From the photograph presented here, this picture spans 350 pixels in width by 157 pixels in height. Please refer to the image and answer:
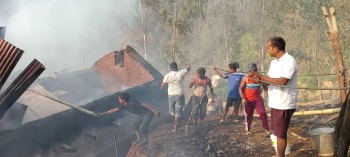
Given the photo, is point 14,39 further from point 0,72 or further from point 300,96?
point 0,72

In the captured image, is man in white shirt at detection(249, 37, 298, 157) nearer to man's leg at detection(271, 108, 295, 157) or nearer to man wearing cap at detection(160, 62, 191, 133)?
man's leg at detection(271, 108, 295, 157)

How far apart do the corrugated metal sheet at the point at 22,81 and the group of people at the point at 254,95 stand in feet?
8.56

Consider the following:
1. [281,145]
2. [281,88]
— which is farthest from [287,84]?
[281,145]

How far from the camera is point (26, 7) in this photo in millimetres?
27703

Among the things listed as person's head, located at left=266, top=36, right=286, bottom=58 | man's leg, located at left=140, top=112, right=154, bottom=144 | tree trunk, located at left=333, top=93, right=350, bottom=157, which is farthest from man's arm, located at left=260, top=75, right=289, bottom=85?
man's leg, located at left=140, top=112, right=154, bottom=144

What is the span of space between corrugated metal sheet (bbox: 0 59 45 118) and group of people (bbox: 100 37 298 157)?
261 centimetres

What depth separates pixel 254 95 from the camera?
6.91 metres

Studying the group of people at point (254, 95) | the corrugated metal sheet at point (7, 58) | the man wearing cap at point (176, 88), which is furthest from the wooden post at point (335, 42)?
the corrugated metal sheet at point (7, 58)

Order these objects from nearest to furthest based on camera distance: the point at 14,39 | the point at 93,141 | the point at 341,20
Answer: the point at 93,141
the point at 341,20
the point at 14,39

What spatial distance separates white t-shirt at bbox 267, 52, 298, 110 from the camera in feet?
14.5

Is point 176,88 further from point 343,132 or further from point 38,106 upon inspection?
point 343,132

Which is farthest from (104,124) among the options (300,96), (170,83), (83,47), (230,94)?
(83,47)

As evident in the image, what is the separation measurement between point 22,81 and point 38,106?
312 centimetres

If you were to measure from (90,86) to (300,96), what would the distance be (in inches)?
537
